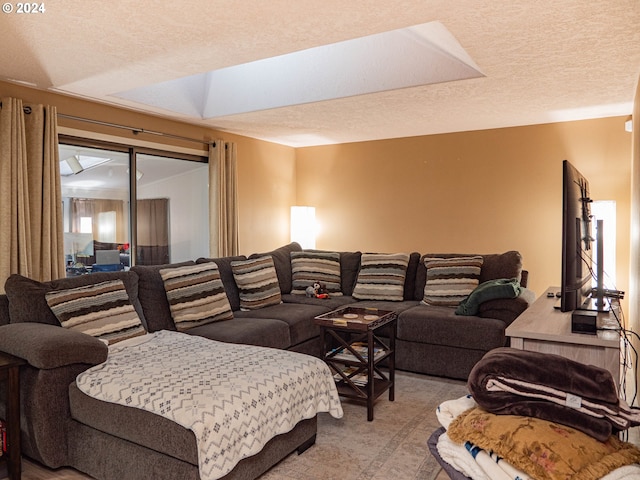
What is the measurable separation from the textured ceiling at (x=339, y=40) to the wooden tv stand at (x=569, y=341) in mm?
1471

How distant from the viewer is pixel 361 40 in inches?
144

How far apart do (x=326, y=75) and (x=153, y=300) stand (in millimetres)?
2235

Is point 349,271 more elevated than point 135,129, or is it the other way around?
point 135,129

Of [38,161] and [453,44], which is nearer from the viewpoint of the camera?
[453,44]

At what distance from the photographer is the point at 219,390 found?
6.65ft

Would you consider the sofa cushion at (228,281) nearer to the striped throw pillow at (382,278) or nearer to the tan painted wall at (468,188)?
the striped throw pillow at (382,278)

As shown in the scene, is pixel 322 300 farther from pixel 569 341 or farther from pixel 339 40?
pixel 569 341

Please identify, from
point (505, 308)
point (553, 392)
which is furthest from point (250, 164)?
point (553, 392)

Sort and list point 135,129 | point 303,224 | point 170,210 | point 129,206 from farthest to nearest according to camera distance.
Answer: point 303,224 < point 170,210 < point 129,206 < point 135,129

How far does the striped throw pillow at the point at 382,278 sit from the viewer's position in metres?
4.38

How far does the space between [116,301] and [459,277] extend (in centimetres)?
276

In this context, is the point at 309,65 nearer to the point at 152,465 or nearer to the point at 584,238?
the point at 584,238

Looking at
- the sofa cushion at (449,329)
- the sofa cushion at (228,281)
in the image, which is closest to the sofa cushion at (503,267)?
the sofa cushion at (449,329)

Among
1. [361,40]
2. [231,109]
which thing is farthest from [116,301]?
[361,40]
